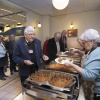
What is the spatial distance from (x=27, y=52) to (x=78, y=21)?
4.01 meters

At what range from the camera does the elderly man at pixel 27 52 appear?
1504 mm

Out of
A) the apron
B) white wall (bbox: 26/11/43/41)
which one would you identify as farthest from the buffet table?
white wall (bbox: 26/11/43/41)

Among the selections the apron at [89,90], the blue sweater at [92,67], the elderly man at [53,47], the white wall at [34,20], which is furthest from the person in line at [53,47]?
the white wall at [34,20]

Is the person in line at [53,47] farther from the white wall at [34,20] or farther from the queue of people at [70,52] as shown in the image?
the white wall at [34,20]

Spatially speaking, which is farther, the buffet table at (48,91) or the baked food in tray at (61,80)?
the baked food in tray at (61,80)

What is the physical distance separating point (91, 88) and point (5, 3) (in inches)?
131

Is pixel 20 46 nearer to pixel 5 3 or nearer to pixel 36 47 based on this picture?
pixel 36 47

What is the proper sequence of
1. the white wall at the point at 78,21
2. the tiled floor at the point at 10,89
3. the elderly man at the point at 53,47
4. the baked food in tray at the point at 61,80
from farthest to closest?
the white wall at the point at 78,21, the elderly man at the point at 53,47, the tiled floor at the point at 10,89, the baked food in tray at the point at 61,80

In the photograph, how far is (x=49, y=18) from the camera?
531 cm

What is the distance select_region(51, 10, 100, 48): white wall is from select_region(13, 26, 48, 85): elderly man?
150 inches

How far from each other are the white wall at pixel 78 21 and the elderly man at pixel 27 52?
3799 mm

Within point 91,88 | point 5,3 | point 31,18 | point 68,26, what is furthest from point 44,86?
point 68,26

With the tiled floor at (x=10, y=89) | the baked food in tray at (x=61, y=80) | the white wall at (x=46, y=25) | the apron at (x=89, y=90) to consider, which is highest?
the white wall at (x=46, y=25)

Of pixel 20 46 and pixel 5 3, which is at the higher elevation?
pixel 5 3
